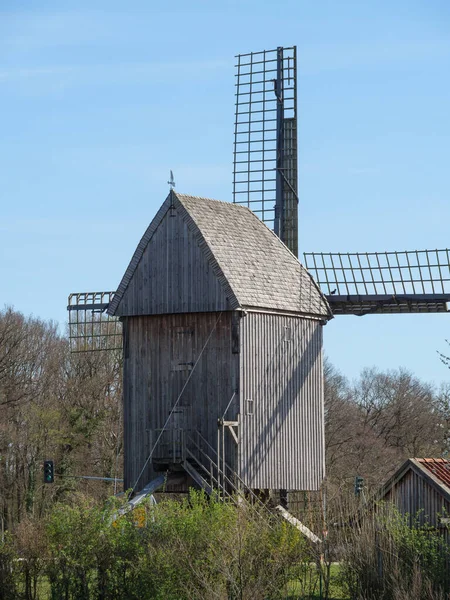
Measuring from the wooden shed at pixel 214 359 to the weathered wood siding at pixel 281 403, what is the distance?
1.0 inches

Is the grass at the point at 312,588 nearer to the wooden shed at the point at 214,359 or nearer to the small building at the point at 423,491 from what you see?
the small building at the point at 423,491

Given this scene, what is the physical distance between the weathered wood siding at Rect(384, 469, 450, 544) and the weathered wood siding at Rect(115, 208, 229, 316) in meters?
6.22

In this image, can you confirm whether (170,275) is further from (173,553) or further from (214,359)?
(173,553)

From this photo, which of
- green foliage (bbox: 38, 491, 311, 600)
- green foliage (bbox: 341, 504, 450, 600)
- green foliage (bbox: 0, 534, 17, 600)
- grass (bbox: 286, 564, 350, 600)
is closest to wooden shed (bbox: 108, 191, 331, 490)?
green foliage (bbox: 38, 491, 311, 600)

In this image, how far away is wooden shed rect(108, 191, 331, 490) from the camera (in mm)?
32469

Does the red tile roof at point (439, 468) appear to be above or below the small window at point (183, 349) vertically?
below

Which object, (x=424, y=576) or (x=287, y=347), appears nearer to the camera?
(x=424, y=576)

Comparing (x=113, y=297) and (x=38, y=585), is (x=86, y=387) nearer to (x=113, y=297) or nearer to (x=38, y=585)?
(x=113, y=297)

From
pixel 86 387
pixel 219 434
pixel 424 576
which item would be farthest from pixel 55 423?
pixel 424 576

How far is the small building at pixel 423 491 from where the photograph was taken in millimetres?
28281

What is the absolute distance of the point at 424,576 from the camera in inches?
999

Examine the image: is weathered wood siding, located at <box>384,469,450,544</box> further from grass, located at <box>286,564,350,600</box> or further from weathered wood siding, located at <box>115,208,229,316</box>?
Result: weathered wood siding, located at <box>115,208,229,316</box>

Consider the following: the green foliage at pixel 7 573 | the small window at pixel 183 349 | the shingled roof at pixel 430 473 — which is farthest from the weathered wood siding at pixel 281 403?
the green foliage at pixel 7 573

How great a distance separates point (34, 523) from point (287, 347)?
771 centimetres
